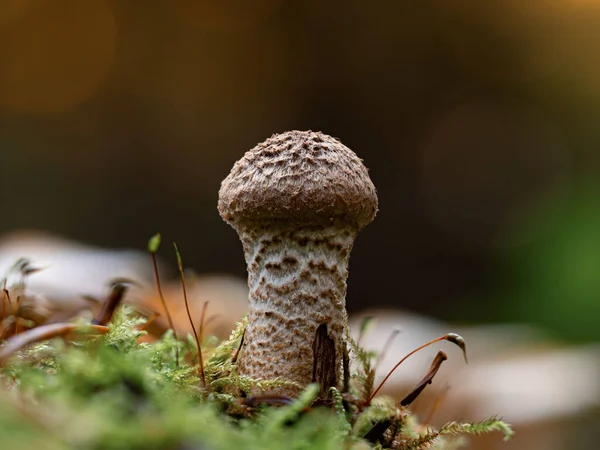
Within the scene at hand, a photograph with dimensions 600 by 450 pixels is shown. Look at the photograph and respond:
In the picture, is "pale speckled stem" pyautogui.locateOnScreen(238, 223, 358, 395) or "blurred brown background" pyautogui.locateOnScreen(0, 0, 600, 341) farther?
"blurred brown background" pyautogui.locateOnScreen(0, 0, 600, 341)

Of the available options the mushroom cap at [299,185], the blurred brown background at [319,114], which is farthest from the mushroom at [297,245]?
the blurred brown background at [319,114]

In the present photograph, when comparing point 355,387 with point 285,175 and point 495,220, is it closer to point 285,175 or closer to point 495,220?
point 285,175

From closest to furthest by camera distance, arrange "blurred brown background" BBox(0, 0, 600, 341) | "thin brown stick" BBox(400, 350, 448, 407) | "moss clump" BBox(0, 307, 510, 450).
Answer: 1. "moss clump" BBox(0, 307, 510, 450)
2. "thin brown stick" BBox(400, 350, 448, 407)
3. "blurred brown background" BBox(0, 0, 600, 341)

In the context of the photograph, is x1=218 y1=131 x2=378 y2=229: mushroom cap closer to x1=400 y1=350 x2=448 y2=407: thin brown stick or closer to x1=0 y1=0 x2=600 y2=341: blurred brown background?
x1=400 y1=350 x2=448 y2=407: thin brown stick

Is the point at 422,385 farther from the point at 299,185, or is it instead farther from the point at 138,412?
the point at 138,412

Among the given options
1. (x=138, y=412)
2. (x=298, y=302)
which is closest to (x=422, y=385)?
(x=298, y=302)

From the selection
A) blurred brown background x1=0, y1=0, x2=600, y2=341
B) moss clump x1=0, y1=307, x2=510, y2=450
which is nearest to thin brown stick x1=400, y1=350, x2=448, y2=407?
moss clump x1=0, y1=307, x2=510, y2=450
